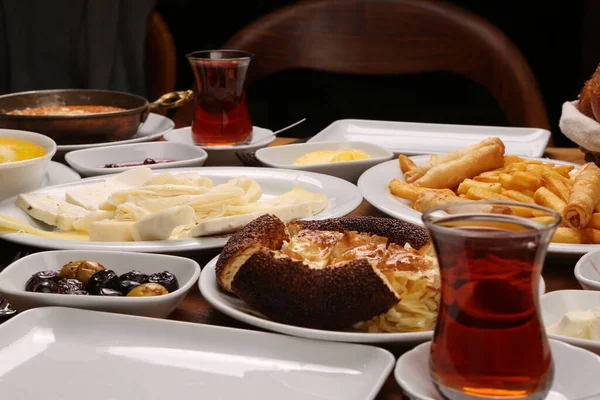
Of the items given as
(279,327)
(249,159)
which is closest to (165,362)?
(279,327)

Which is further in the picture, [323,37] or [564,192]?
[323,37]

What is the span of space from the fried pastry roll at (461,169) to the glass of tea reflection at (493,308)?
2.80 ft

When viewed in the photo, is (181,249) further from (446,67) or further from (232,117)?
(446,67)

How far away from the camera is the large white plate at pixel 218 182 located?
1260 mm

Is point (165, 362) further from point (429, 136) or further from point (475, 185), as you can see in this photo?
point (429, 136)

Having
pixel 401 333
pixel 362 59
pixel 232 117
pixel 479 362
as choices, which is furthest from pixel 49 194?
pixel 362 59

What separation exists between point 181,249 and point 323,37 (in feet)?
6.72

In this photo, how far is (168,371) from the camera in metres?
0.92

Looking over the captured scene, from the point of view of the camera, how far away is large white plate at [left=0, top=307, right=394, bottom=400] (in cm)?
87

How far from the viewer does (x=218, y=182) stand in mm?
1737

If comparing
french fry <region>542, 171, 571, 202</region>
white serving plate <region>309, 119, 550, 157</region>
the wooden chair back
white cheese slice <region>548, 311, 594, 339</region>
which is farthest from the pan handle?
white cheese slice <region>548, 311, 594, 339</region>

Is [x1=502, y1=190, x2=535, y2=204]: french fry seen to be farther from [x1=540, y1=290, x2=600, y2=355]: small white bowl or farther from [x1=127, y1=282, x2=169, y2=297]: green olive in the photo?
[x1=127, y1=282, x2=169, y2=297]: green olive

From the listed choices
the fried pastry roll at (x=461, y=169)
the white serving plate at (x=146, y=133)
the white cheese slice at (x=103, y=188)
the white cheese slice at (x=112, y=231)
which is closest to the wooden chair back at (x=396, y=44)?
the white serving plate at (x=146, y=133)

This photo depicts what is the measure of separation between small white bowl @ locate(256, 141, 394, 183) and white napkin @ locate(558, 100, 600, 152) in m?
0.44
